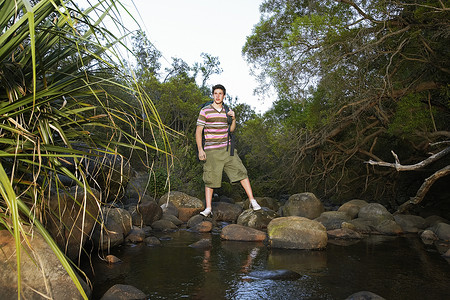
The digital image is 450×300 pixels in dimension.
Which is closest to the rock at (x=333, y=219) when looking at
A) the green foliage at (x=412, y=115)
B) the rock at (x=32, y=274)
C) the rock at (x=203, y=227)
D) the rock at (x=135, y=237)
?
the green foliage at (x=412, y=115)

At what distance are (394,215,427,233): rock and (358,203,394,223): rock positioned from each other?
0.73ft

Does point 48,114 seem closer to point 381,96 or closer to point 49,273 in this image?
point 49,273

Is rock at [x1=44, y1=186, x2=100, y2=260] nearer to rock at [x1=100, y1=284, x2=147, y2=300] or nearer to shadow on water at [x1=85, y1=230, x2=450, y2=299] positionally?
shadow on water at [x1=85, y1=230, x2=450, y2=299]

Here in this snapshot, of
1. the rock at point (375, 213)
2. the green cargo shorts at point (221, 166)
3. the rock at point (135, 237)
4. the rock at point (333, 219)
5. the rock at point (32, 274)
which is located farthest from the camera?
the rock at point (375, 213)

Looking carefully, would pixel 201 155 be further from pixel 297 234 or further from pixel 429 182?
pixel 429 182

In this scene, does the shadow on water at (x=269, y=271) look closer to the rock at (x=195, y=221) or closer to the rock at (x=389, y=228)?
the rock at (x=389, y=228)

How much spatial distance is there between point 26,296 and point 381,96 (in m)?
7.68

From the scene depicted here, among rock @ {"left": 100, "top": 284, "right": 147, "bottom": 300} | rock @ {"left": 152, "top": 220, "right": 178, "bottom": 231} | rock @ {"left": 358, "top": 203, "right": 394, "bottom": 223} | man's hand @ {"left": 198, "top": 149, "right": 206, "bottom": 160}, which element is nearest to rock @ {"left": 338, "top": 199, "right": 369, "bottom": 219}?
rock @ {"left": 358, "top": 203, "right": 394, "bottom": 223}

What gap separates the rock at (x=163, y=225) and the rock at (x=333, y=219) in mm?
3018

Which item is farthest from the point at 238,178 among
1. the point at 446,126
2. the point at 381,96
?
the point at 446,126

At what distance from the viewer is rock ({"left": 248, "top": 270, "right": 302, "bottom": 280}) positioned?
4406mm

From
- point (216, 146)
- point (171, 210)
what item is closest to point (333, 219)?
point (216, 146)

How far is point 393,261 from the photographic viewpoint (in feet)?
18.3

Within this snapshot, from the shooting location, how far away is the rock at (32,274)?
3.00m
